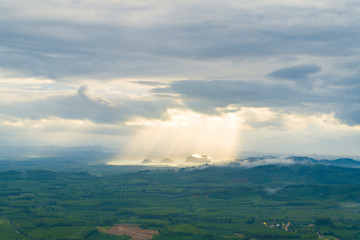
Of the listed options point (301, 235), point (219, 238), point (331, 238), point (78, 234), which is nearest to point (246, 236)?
point (219, 238)

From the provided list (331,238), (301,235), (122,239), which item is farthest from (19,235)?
(331,238)

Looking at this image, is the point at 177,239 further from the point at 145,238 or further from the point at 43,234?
the point at 43,234

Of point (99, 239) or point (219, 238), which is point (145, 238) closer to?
point (99, 239)

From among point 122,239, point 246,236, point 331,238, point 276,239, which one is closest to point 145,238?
point 122,239

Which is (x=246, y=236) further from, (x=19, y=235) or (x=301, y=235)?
(x=19, y=235)

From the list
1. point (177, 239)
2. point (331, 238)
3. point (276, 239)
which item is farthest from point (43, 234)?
point (331, 238)

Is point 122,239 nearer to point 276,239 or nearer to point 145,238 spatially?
point 145,238
